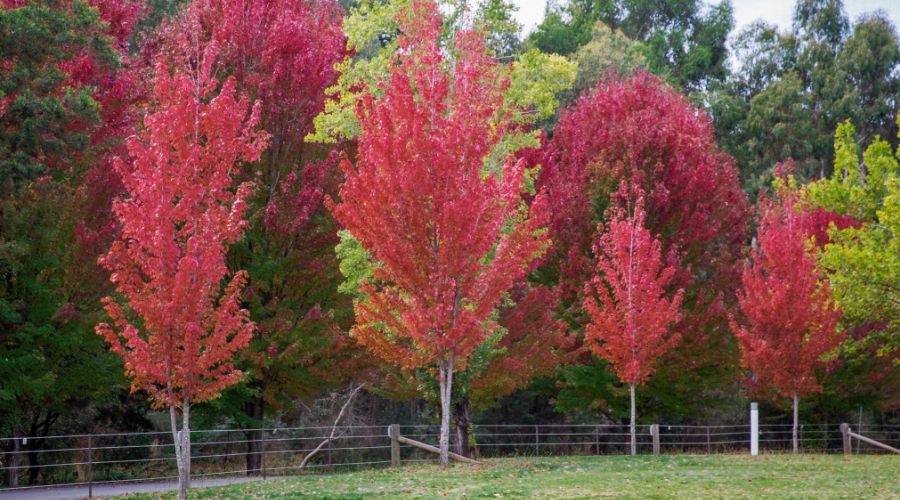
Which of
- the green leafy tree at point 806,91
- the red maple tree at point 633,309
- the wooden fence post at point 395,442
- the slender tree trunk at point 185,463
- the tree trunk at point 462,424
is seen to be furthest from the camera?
the green leafy tree at point 806,91

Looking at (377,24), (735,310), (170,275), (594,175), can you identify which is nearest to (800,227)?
(735,310)

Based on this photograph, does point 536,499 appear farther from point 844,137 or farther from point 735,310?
point 735,310

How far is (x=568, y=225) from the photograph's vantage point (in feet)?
90.6

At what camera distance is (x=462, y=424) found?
22.1m

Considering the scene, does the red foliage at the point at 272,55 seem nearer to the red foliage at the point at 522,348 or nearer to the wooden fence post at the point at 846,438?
the red foliage at the point at 522,348

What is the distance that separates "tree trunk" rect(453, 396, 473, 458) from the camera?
22078mm

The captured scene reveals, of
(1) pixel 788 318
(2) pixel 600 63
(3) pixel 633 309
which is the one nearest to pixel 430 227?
(3) pixel 633 309

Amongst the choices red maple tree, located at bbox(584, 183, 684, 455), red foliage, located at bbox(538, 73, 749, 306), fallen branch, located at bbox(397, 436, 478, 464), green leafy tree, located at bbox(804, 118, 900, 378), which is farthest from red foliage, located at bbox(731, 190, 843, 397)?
fallen branch, located at bbox(397, 436, 478, 464)

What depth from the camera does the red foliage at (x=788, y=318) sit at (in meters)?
25.3

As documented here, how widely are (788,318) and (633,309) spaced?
484 centimetres

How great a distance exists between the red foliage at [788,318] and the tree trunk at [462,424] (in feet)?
26.2

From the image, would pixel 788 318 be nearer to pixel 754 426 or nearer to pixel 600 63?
pixel 754 426

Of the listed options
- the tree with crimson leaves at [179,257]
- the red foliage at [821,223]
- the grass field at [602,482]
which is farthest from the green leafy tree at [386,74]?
the red foliage at [821,223]

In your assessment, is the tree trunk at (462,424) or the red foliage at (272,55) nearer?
the red foliage at (272,55)
